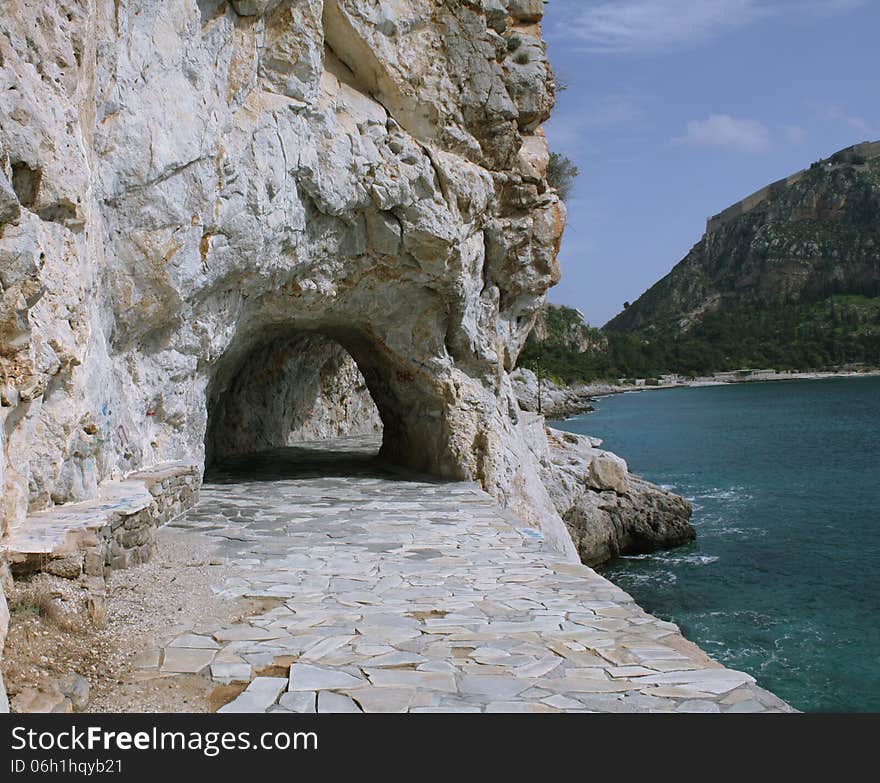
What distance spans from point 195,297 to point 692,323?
124180mm

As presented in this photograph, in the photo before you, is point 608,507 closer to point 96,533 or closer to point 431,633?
point 431,633

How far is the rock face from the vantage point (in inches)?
234

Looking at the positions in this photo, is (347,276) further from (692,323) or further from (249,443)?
(692,323)

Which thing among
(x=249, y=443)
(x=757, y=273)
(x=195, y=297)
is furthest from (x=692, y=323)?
(x=195, y=297)

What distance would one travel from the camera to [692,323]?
126m

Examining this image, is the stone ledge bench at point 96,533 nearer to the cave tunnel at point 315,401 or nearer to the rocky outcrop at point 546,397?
the cave tunnel at point 315,401

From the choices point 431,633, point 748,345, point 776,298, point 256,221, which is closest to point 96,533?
point 431,633

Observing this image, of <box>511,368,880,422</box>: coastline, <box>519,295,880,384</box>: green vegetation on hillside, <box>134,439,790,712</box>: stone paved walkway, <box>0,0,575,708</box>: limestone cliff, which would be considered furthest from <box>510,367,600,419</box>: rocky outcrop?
<box>134,439,790,712</box>: stone paved walkway

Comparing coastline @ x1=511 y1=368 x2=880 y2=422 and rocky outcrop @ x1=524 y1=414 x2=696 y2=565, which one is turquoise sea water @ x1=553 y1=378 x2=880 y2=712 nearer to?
rocky outcrop @ x1=524 y1=414 x2=696 y2=565

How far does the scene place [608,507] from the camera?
20.2 meters

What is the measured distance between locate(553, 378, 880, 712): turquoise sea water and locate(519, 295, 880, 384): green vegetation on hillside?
169ft

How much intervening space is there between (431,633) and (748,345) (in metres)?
113

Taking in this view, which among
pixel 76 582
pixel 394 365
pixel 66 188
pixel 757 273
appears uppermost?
pixel 757 273

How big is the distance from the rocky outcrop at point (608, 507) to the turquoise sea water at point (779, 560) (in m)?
0.47
